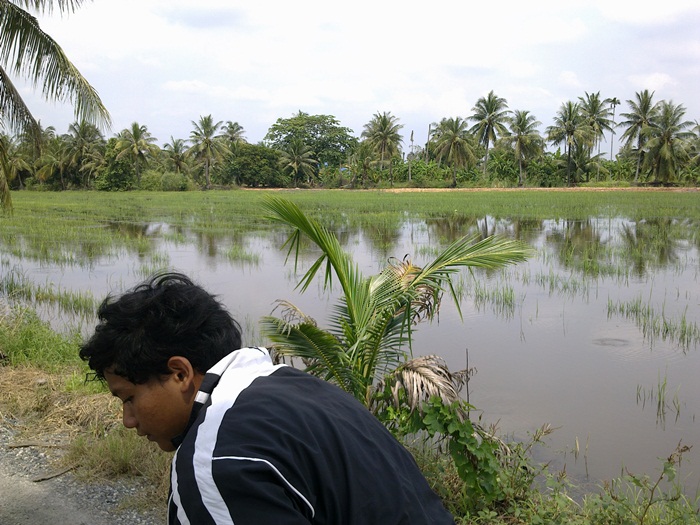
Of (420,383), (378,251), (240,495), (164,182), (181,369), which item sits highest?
(164,182)

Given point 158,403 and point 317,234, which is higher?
point 317,234

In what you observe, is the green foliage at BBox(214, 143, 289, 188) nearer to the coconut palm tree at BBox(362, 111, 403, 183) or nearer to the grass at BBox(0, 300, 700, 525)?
the coconut palm tree at BBox(362, 111, 403, 183)

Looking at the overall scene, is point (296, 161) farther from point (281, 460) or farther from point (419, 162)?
point (281, 460)

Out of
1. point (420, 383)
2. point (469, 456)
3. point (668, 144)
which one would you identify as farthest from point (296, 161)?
point (469, 456)

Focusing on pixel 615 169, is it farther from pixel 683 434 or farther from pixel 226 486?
pixel 226 486

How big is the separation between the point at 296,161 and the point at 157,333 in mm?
54834

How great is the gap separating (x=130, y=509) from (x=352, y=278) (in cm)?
187

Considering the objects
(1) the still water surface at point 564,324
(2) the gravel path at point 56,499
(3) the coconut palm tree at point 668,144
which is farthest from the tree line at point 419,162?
(2) the gravel path at point 56,499

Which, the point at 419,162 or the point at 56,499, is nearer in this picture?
the point at 56,499

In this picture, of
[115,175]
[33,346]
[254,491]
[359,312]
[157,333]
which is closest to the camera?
[254,491]

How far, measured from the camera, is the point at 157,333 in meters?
1.20

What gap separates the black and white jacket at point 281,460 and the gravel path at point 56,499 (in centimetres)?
203

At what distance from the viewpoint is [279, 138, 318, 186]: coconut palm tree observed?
55.2m

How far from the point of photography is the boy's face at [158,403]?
1.22m
